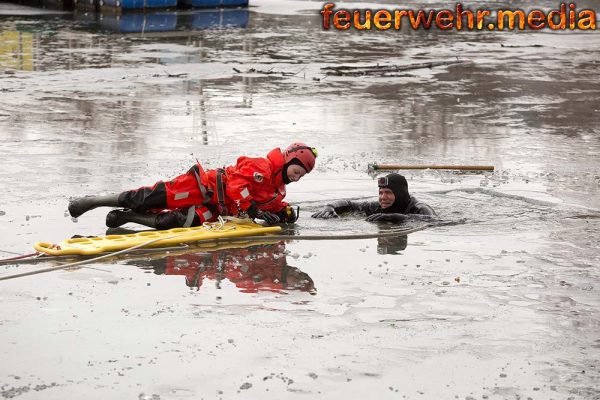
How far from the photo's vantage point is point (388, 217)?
10.3m

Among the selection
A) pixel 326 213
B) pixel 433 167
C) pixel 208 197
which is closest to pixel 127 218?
pixel 208 197

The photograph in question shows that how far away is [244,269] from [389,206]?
2222 millimetres

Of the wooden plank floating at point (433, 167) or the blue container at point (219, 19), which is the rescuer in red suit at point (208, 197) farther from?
the blue container at point (219, 19)

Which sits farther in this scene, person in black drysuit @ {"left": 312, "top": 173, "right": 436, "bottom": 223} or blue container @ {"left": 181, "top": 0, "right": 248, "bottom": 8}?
blue container @ {"left": 181, "top": 0, "right": 248, "bottom": 8}

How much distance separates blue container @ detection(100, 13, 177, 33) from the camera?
84.2 ft

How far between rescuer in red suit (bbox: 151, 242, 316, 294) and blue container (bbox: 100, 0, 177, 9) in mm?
20596

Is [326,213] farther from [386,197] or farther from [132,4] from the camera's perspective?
[132,4]

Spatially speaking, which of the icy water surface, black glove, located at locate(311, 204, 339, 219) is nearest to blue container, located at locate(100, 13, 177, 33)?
the icy water surface

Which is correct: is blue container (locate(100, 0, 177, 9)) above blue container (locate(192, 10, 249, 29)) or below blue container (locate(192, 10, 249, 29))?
above

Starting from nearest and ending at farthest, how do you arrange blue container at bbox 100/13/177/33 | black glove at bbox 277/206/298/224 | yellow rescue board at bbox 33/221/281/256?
yellow rescue board at bbox 33/221/281/256, black glove at bbox 277/206/298/224, blue container at bbox 100/13/177/33

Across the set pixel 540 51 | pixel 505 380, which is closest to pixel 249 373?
pixel 505 380

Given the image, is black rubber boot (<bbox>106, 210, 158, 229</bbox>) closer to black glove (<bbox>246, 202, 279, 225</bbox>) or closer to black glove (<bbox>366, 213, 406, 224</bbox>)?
black glove (<bbox>246, 202, 279, 225</bbox>)

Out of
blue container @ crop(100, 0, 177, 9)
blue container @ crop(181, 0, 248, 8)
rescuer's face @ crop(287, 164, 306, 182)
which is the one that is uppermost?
blue container @ crop(181, 0, 248, 8)

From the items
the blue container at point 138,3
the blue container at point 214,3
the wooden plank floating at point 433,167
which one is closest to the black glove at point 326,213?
the wooden plank floating at point 433,167
